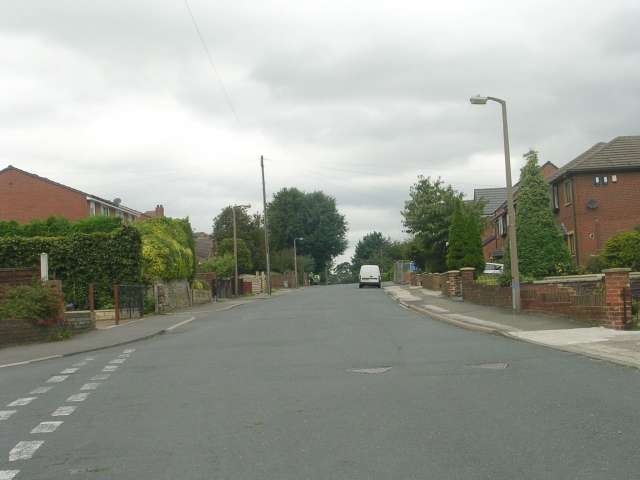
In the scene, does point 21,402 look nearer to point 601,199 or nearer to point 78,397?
point 78,397

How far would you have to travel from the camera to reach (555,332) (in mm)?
14758

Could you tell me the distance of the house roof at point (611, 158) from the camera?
102ft

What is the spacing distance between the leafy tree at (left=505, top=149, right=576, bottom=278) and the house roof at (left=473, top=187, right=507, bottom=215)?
134ft

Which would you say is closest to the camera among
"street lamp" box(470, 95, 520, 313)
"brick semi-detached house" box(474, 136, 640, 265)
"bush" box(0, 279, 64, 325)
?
"bush" box(0, 279, 64, 325)

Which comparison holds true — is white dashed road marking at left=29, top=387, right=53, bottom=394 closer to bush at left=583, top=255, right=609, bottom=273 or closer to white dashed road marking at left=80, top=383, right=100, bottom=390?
white dashed road marking at left=80, top=383, right=100, bottom=390

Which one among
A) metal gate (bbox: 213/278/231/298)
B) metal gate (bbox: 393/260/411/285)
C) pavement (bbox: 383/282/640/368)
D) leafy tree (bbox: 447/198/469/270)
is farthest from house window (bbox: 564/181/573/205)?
metal gate (bbox: 393/260/411/285)

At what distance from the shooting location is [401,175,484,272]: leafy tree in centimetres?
4369

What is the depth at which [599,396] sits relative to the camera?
8.03m

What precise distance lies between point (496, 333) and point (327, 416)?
353 inches

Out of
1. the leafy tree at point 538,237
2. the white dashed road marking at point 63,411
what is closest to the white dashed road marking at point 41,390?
the white dashed road marking at point 63,411

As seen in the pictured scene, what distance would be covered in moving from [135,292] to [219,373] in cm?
1638

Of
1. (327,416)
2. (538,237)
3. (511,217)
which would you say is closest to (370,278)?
(538,237)

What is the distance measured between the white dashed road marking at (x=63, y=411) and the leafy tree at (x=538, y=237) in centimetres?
1739

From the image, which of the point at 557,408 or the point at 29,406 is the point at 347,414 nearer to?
the point at 557,408
